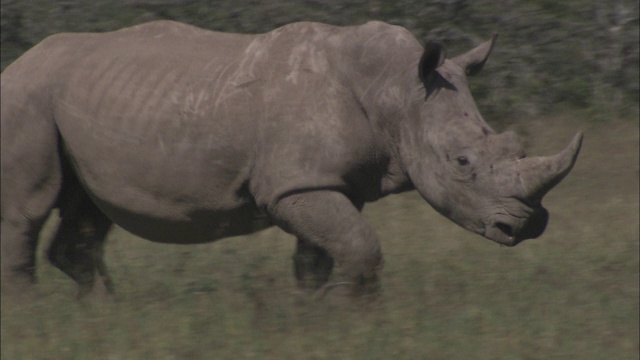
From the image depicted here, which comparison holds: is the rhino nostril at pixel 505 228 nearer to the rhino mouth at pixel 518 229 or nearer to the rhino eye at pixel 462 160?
the rhino mouth at pixel 518 229

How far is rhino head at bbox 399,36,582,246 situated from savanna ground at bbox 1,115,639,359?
379 mm

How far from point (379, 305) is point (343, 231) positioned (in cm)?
38

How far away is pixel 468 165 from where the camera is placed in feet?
20.4

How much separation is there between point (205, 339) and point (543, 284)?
1839mm

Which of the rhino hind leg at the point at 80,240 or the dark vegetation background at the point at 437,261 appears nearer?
the dark vegetation background at the point at 437,261

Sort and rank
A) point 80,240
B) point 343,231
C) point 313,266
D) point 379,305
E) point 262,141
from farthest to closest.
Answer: point 80,240 < point 313,266 < point 262,141 < point 343,231 < point 379,305

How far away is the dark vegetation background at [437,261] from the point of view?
220 inches

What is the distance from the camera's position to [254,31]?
983 centimetres

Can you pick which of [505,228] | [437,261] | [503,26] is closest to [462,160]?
[505,228]

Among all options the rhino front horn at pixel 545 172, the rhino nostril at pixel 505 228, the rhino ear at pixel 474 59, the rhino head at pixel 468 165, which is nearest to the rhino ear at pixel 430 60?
the rhino head at pixel 468 165

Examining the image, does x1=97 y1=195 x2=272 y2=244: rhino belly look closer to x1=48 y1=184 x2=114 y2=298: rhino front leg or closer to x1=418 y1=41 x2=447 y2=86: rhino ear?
x1=48 y1=184 x2=114 y2=298: rhino front leg

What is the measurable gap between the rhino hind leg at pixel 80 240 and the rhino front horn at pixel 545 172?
2.29 m

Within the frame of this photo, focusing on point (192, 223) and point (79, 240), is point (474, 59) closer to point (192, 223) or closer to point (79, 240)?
point (192, 223)

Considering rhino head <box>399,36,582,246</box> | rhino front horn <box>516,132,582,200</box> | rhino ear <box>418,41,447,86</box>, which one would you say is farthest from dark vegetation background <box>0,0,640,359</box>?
rhino ear <box>418,41,447,86</box>
